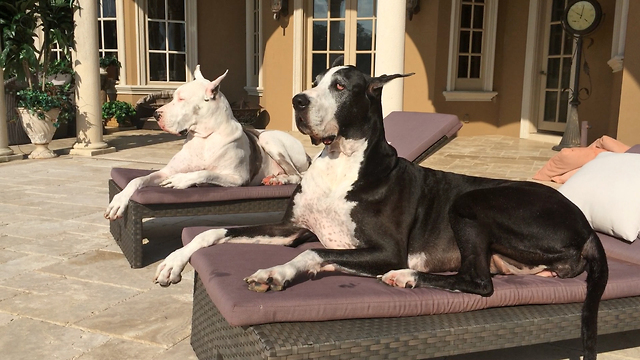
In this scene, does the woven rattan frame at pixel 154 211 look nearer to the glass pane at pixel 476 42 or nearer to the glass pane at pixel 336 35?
the glass pane at pixel 336 35

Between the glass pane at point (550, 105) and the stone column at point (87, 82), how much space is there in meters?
7.67

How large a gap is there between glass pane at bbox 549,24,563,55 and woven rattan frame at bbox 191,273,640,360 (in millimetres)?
9234

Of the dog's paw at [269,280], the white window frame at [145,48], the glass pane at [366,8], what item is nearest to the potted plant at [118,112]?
the white window frame at [145,48]

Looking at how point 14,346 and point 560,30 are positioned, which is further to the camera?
point 560,30

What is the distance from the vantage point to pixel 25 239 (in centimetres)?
441

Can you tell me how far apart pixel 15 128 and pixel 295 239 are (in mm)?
8460

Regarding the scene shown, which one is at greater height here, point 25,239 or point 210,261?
point 210,261

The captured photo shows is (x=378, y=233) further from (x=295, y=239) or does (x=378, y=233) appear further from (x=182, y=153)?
(x=182, y=153)

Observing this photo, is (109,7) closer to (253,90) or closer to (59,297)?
(253,90)

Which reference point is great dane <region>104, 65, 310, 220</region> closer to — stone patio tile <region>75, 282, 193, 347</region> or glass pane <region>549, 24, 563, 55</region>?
stone patio tile <region>75, 282, 193, 347</region>

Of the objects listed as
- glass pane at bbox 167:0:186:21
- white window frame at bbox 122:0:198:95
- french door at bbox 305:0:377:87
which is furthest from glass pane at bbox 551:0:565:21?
glass pane at bbox 167:0:186:21

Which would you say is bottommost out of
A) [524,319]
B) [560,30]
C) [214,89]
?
[524,319]

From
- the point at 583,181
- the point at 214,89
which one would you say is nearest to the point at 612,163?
the point at 583,181

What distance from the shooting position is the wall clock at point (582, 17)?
933 cm
